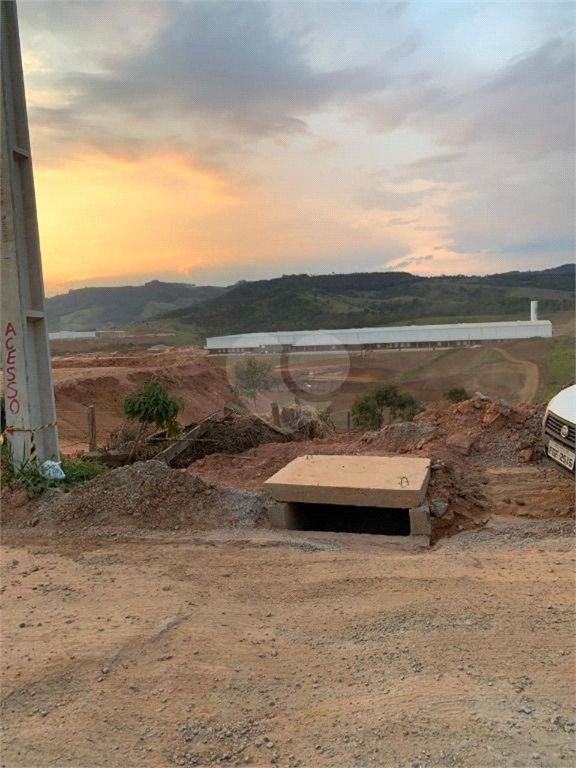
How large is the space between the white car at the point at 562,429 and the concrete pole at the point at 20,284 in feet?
20.2

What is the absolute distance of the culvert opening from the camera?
23.2 ft

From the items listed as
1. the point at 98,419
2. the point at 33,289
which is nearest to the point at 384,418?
the point at 98,419

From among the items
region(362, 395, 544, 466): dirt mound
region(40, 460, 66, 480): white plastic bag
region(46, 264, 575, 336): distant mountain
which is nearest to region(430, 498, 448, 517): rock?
region(362, 395, 544, 466): dirt mound

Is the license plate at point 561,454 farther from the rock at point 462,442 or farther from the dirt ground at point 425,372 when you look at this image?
the dirt ground at point 425,372

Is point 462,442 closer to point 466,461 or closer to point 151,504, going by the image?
point 466,461

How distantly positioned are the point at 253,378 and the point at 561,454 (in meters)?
27.1

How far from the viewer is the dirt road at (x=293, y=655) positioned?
9.68 ft

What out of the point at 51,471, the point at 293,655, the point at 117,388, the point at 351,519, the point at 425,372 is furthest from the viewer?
the point at 425,372

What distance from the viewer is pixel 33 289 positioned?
26.5 ft

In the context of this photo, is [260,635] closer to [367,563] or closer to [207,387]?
[367,563]

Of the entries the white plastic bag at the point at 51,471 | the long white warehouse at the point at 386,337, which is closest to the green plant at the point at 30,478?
the white plastic bag at the point at 51,471

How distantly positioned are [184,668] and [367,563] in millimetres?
2098

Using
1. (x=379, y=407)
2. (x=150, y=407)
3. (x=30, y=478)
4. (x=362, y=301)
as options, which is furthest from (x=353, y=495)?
(x=362, y=301)

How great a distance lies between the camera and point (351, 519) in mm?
7473
